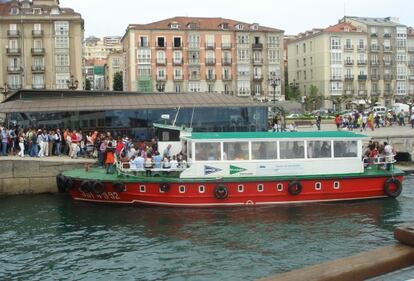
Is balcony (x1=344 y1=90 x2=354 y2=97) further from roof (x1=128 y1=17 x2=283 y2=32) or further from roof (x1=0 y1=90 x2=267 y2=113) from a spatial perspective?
roof (x1=0 y1=90 x2=267 y2=113)

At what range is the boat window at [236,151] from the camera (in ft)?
76.4

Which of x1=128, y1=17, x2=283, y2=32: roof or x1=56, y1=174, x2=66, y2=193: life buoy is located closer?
x1=56, y1=174, x2=66, y2=193: life buoy

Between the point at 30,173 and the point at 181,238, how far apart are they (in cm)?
1224

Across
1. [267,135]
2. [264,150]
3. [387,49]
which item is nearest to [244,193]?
[264,150]

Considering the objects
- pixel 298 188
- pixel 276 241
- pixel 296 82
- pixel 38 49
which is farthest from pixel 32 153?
pixel 296 82

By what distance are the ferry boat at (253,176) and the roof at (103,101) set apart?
7946 mm

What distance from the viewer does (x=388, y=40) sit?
98.4m

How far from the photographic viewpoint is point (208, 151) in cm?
2333

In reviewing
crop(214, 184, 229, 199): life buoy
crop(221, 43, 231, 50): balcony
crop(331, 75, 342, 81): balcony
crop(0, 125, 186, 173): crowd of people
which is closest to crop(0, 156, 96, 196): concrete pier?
crop(0, 125, 186, 173): crowd of people

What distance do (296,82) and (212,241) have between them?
88813 mm

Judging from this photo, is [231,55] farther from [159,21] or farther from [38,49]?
[38,49]

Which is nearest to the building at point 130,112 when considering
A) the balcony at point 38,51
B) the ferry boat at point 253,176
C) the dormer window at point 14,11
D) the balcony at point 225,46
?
the ferry boat at point 253,176

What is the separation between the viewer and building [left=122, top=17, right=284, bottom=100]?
83.1 m

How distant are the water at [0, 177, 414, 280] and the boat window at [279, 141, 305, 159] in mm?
2138
